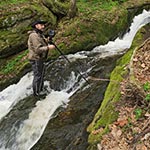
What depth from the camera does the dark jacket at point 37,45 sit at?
32.1 ft

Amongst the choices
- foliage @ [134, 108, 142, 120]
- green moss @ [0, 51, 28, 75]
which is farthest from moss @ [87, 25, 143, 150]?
green moss @ [0, 51, 28, 75]

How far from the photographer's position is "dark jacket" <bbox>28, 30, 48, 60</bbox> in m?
9.80

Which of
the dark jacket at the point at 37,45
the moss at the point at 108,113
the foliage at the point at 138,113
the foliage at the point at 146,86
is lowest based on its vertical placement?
the moss at the point at 108,113

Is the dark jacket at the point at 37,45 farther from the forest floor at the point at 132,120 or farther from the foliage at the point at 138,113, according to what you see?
the foliage at the point at 138,113

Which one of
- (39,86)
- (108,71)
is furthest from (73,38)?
(39,86)

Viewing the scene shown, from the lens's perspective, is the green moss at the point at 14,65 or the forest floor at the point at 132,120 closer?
the forest floor at the point at 132,120

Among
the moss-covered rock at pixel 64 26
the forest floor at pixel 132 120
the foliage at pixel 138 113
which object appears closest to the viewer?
the forest floor at pixel 132 120

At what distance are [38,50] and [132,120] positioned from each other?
428 centimetres

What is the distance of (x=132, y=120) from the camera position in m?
6.64

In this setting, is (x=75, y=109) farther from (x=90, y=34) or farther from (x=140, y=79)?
(x=90, y=34)

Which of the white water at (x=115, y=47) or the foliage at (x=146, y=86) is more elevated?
the foliage at (x=146, y=86)

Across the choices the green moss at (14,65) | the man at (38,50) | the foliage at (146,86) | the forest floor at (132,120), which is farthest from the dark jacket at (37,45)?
the foliage at (146,86)

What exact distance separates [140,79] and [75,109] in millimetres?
2576

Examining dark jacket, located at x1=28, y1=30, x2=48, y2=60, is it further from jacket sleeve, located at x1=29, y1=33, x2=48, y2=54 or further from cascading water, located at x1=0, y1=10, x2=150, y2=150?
cascading water, located at x1=0, y1=10, x2=150, y2=150
